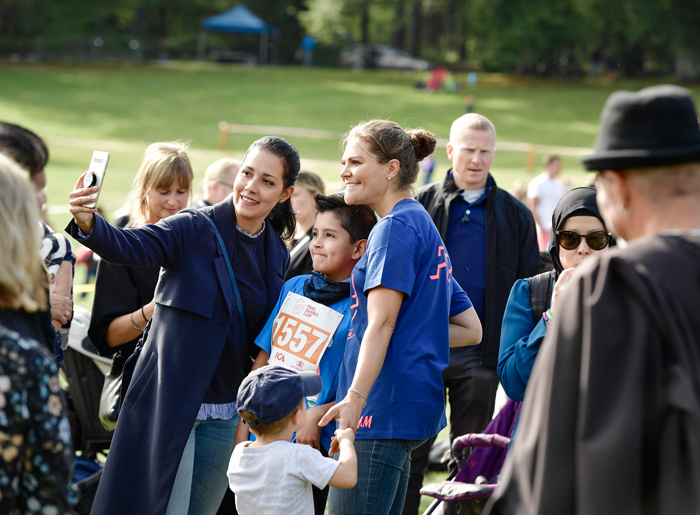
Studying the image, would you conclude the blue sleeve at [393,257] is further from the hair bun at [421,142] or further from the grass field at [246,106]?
the grass field at [246,106]

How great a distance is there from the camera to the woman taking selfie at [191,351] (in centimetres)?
358

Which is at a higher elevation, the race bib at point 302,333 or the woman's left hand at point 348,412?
the race bib at point 302,333

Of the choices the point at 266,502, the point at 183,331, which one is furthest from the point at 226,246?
the point at 266,502

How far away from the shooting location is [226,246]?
3.78 m

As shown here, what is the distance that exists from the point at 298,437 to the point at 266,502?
41 cm

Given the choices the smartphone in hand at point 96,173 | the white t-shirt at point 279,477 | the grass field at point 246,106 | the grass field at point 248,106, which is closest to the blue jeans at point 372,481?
the white t-shirt at point 279,477

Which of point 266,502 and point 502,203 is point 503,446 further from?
point 502,203

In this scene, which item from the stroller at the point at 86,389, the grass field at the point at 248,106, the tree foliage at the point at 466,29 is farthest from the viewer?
the tree foliage at the point at 466,29

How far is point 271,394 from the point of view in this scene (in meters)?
3.16

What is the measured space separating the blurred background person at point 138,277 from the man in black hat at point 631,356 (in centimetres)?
257

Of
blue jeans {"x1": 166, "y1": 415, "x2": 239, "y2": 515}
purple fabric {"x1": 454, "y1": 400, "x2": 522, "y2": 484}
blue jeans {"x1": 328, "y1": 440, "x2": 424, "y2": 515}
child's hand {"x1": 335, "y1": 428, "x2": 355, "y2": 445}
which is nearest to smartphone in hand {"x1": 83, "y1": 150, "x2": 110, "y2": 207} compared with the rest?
blue jeans {"x1": 166, "y1": 415, "x2": 239, "y2": 515}

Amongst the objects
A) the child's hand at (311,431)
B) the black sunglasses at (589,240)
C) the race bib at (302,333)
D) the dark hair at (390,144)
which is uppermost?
the dark hair at (390,144)

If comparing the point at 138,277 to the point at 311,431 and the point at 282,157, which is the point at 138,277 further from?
the point at 311,431

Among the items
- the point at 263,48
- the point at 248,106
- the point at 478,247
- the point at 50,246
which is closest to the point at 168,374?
the point at 50,246
